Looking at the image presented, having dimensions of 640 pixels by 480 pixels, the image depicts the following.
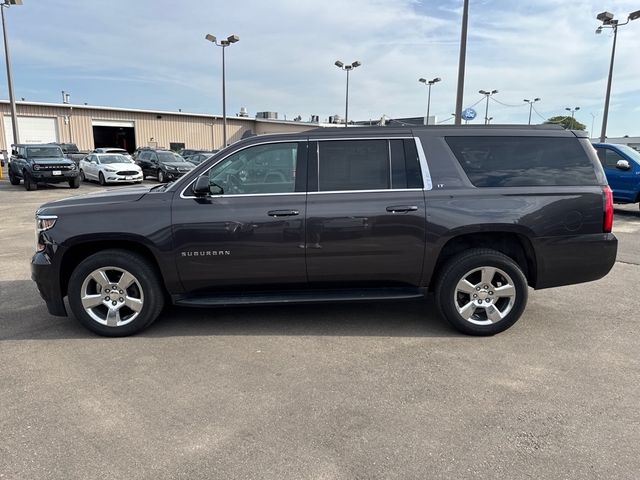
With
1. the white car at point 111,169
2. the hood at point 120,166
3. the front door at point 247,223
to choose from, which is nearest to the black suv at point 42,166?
the white car at point 111,169

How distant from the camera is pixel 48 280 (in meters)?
4.34

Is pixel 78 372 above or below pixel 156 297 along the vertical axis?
below

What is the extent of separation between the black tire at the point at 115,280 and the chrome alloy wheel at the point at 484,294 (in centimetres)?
276

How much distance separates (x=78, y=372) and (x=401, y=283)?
9.30ft

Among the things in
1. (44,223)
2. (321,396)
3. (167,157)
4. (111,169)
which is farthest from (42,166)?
(321,396)

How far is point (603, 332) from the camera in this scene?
4.57 m

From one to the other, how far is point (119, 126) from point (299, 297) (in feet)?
174

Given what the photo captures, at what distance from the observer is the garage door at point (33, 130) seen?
43156 mm

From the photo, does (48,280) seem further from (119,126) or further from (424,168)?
(119,126)

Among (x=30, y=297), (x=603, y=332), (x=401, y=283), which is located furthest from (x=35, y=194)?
(x=603, y=332)

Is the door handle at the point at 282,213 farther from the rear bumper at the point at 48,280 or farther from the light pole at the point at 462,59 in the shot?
the light pole at the point at 462,59

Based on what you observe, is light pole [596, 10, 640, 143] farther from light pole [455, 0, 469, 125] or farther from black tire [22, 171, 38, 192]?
black tire [22, 171, 38, 192]

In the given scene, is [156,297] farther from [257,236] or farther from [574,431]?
[574,431]

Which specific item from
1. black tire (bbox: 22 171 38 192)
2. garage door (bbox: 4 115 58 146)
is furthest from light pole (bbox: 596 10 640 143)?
garage door (bbox: 4 115 58 146)
